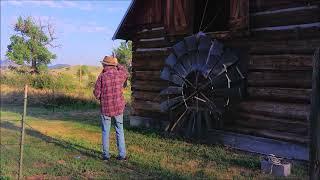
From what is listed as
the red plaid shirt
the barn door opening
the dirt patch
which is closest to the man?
the red plaid shirt

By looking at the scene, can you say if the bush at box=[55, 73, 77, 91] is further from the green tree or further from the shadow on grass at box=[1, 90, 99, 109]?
the green tree

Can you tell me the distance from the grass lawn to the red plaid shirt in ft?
3.12

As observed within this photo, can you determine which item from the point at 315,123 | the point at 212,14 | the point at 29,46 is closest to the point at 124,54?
the point at 29,46

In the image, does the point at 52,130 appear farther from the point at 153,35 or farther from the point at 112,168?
the point at 112,168

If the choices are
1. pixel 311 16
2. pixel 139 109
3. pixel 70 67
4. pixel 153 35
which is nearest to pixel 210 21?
pixel 153 35

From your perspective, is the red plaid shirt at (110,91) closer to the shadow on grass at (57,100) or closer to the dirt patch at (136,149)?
the dirt patch at (136,149)

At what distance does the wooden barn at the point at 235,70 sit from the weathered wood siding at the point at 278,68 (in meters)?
0.02

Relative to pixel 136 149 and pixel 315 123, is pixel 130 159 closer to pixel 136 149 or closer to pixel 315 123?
pixel 136 149

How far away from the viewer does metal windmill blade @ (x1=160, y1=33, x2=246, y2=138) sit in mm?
11445

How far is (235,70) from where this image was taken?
11.4m

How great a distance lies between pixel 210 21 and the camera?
1452 cm

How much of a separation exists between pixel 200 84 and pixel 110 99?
2.97 meters

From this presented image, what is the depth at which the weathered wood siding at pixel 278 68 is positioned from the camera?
9953 mm

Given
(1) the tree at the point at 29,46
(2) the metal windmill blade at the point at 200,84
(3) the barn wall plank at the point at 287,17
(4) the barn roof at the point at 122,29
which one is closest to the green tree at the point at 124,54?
(1) the tree at the point at 29,46
